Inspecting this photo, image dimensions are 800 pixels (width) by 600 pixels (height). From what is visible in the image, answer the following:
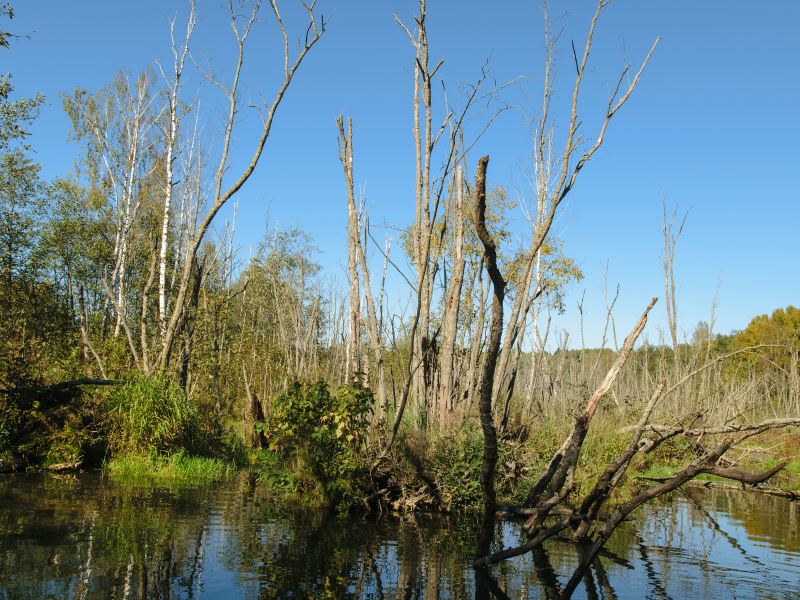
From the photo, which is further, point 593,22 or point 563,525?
point 593,22

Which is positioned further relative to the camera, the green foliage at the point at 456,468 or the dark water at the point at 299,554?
the green foliage at the point at 456,468

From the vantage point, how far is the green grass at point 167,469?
36.4 feet

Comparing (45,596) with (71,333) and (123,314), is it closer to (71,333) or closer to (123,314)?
(123,314)

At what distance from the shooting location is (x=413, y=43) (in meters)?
9.56

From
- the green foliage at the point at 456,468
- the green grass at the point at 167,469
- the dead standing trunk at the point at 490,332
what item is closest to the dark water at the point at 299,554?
the green foliage at the point at 456,468

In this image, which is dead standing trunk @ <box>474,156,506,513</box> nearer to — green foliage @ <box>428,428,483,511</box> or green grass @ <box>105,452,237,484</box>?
green foliage @ <box>428,428,483,511</box>

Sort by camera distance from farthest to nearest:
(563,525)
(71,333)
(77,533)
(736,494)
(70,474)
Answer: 1. (71,333)
2. (736,494)
3. (70,474)
4. (77,533)
5. (563,525)

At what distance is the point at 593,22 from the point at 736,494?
1031cm

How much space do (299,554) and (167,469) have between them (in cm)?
552

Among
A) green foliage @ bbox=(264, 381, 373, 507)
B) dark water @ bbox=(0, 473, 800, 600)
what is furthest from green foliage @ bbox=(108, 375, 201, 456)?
green foliage @ bbox=(264, 381, 373, 507)

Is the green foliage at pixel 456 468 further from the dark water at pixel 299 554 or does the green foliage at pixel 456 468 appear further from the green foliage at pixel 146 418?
the green foliage at pixel 146 418

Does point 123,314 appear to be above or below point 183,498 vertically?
above

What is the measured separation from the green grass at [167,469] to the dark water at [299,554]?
95 cm

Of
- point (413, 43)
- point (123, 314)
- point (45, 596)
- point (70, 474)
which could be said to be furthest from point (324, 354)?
point (45, 596)
